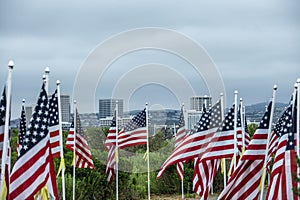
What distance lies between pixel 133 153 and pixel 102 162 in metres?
6.67

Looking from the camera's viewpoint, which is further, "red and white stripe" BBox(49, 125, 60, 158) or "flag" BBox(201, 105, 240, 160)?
"flag" BBox(201, 105, 240, 160)

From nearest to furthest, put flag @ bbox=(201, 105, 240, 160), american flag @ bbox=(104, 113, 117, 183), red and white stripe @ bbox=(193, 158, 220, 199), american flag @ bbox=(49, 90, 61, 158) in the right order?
1. american flag @ bbox=(49, 90, 61, 158)
2. flag @ bbox=(201, 105, 240, 160)
3. red and white stripe @ bbox=(193, 158, 220, 199)
4. american flag @ bbox=(104, 113, 117, 183)

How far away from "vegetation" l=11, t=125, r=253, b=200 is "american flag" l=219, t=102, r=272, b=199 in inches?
447

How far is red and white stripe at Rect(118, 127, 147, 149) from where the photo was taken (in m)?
25.9

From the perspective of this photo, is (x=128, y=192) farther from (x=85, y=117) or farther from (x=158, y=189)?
(x=85, y=117)

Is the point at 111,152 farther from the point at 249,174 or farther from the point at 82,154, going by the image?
the point at 249,174

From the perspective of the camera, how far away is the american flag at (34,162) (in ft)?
39.7

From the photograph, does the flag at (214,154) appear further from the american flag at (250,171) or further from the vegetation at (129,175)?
the vegetation at (129,175)

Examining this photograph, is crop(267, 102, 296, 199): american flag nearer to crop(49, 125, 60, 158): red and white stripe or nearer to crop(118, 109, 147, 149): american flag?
crop(49, 125, 60, 158): red and white stripe

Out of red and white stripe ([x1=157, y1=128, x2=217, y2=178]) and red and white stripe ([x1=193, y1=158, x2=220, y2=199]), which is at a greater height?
red and white stripe ([x1=157, y1=128, x2=217, y2=178])

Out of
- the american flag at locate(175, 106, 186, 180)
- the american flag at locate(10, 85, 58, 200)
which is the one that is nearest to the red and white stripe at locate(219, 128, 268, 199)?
the american flag at locate(10, 85, 58, 200)

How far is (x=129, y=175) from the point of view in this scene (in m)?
29.3

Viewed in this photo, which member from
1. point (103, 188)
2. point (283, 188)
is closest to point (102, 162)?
point (103, 188)

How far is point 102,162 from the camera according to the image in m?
28.5
